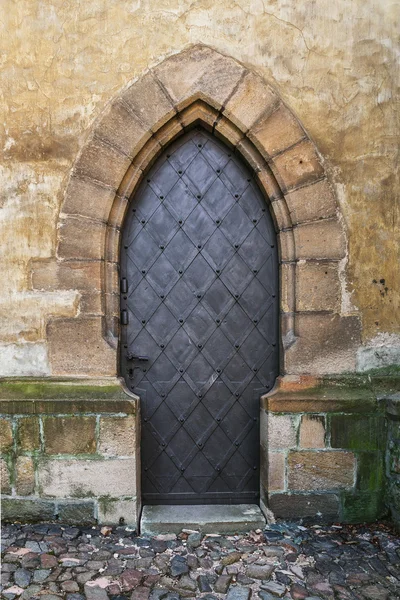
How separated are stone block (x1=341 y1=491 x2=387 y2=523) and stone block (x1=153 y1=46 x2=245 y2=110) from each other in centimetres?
294

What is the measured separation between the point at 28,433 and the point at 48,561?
0.82 meters

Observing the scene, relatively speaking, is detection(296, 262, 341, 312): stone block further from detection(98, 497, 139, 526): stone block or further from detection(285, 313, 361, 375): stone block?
detection(98, 497, 139, 526): stone block

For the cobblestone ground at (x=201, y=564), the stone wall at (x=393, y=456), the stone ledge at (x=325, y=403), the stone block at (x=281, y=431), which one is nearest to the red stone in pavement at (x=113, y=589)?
the cobblestone ground at (x=201, y=564)

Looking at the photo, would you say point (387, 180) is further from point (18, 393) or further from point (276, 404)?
point (18, 393)

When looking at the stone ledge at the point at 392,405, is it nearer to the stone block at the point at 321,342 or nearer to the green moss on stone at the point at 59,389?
the stone block at the point at 321,342

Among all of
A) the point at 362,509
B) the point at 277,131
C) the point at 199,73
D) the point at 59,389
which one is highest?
the point at 199,73

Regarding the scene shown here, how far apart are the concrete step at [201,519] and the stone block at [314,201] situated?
2.10m

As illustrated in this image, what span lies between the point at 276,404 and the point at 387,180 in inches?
68.7

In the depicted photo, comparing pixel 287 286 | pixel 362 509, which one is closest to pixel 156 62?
pixel 287 286

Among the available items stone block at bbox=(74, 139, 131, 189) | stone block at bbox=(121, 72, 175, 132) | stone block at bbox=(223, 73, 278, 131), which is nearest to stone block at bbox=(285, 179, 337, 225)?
stone block at bbox=(223, 73, 278, 131)

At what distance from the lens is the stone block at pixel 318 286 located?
3.41 meters

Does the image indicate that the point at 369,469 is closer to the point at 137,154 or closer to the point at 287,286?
the point at 287,286

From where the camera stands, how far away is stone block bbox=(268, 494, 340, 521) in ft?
11.1

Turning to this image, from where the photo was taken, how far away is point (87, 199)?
11.1ft
